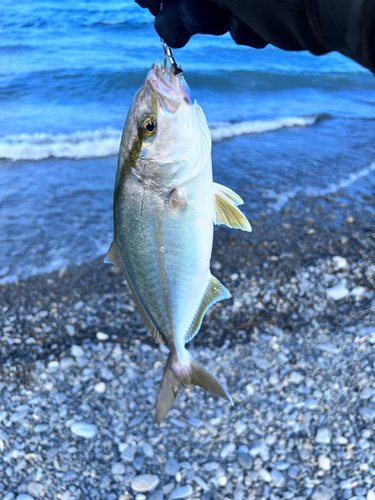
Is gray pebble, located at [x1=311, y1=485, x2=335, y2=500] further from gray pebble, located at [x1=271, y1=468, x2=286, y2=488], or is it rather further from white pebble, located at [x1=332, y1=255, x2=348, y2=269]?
white pebble, located at [x1=332, y1=255, x2=348, y2=269]

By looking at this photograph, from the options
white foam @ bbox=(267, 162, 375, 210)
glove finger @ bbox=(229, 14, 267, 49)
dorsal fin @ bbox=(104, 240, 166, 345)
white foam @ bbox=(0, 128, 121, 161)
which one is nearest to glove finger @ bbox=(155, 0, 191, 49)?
glove finger @ bbox=(229, 14, 267, 49)

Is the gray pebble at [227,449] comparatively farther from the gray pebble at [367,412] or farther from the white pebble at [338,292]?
the white pebble at [338,292]

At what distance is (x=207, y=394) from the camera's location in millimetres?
3305

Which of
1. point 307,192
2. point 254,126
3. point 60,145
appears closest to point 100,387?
point 307,192

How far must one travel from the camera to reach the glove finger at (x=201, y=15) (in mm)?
2293

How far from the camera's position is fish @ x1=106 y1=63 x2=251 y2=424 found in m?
1.88

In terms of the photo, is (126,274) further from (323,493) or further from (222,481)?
(323,493)

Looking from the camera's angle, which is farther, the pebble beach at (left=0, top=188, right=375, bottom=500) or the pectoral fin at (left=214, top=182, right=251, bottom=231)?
the pebble beach at (left=0, top=188, right=375, bottom=500)

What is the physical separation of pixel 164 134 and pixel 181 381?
1.27m

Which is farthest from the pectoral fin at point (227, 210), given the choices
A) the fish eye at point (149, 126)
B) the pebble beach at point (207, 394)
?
the pebble beach at point (207, 394)

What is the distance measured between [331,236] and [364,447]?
243 cm

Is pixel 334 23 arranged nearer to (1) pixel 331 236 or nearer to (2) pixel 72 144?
(1) pixel 331 236

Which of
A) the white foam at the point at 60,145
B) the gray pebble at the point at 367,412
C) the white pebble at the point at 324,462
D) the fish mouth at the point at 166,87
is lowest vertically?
the white foam at the point at 60,145

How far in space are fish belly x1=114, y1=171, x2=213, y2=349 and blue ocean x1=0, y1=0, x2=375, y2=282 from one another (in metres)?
1.99
